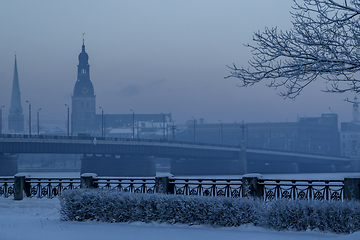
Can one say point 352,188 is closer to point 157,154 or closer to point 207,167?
point 157,154

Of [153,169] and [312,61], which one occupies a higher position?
[312,61]

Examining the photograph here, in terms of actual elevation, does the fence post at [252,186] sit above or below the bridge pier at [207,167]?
above

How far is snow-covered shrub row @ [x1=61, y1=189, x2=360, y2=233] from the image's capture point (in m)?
11.5

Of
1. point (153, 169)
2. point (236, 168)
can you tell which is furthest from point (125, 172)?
point (236, 168)

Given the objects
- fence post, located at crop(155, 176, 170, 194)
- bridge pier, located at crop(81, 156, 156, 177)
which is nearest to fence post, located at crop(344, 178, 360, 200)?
fence post, located at crop(155, 176, 170, 194)

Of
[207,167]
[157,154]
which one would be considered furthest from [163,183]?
[207,167]

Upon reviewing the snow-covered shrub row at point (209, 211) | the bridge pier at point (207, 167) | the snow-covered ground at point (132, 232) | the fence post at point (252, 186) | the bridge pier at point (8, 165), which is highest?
the fence post at point (252, 186)

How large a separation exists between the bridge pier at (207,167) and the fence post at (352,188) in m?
82.8

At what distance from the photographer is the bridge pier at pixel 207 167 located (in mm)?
96500

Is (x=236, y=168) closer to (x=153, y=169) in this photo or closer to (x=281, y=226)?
(x=153, y=169)

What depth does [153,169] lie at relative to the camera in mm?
85750

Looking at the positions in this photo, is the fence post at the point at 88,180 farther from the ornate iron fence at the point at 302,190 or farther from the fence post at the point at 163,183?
the ornate iron fence at the point at 302,190

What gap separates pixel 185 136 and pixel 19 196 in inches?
5315

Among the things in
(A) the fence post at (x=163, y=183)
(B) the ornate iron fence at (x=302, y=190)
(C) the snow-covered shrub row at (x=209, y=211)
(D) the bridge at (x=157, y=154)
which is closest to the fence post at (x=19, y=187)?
(A) the fence post at (x=163, y=183)
